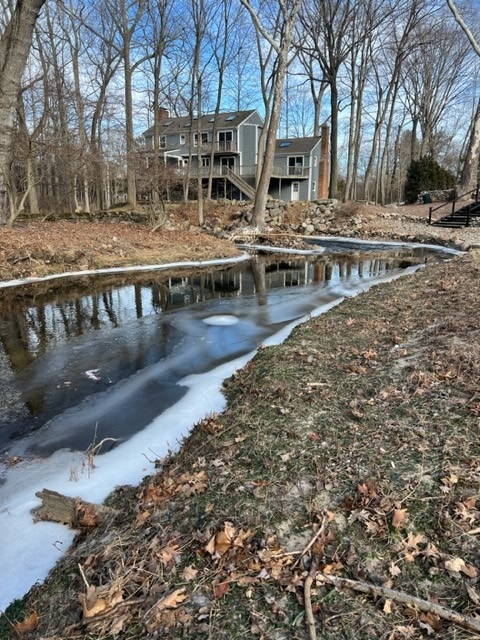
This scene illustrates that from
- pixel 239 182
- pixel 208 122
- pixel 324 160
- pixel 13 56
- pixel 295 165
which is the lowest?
pixel 239 182

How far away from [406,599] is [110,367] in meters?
5.16

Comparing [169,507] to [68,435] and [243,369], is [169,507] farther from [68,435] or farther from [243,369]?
[243,369]

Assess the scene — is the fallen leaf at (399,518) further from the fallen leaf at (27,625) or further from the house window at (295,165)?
the house window at (295,165)

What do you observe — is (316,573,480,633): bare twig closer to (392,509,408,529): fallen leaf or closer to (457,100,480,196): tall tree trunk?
(392,509,408,529): fallen leaf

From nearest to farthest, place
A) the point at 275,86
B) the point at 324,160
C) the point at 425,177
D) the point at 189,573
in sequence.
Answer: the point at 189,573, the point at 275,86, the point at 425,177, the point at 324,160

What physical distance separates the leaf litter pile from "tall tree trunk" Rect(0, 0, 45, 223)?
36.5ft

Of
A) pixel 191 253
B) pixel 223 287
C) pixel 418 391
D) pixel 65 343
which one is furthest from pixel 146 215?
pixel 418 391

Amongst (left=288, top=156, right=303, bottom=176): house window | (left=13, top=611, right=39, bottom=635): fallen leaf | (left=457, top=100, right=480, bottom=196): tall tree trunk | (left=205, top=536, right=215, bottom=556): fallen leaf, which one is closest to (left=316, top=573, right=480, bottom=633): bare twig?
(left=205, top=536, right=215, bottom=556): fallen leaf

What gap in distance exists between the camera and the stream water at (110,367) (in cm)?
364

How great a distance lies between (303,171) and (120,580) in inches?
1532

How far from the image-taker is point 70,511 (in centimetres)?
312

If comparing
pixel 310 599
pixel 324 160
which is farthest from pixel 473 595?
pixel 324 160

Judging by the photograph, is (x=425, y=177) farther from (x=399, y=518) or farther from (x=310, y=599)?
(x=310, y=599)

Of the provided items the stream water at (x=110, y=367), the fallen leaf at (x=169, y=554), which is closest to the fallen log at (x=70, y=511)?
the stream water at (x=110, y=367)
